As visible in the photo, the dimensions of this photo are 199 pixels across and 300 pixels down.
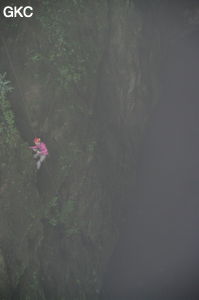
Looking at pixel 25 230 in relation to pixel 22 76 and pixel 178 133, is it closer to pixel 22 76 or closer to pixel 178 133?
pixel 22 76

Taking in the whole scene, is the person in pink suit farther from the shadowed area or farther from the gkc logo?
the shadowed area

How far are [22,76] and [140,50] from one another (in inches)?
260

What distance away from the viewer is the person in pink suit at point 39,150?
36.9 feet

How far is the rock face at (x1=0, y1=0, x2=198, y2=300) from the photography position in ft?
35.8

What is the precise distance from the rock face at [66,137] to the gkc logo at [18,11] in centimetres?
20

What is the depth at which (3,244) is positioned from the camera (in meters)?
10.2

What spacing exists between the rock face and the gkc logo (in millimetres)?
203

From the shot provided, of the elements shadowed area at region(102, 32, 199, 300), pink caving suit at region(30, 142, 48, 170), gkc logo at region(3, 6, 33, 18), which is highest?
gkc logo at region(3, 6, 33, 18)

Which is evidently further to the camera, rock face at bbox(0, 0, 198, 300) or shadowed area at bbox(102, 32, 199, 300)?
shadowed area at bbox(102, 32, 199, 300)

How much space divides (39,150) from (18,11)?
446cm

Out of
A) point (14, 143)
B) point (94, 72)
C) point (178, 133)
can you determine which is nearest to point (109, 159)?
point (94, 72)

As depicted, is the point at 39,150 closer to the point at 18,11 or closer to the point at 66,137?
the point at 66,137

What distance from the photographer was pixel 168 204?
18469 mm

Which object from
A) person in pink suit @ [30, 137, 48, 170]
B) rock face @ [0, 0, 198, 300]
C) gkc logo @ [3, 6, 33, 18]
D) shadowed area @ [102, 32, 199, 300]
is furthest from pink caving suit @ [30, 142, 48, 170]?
shadowed area @ [102, 32, 199, 300]
